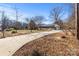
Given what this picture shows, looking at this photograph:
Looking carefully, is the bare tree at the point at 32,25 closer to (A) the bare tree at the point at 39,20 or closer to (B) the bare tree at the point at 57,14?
(A) the bare tree at the point at 39,20

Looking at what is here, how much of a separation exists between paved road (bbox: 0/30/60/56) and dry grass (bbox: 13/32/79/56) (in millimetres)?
43

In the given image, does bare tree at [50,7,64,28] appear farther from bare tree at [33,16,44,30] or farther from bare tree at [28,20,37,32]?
bare tree at [28,20,37,32]


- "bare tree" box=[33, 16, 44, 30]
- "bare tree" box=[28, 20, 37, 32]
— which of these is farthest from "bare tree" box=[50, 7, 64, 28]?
"bare tree" box=[28, 20, 37, 32]

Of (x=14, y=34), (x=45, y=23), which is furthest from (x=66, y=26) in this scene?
(x=14, y=34)

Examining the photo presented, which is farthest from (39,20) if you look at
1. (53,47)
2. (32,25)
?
(53,47)

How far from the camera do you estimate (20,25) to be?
2715mm

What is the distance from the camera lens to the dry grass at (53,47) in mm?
2682

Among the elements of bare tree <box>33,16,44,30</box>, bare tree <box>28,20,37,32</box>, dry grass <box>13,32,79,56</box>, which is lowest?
dry grass <box>13,32,79,56</box>

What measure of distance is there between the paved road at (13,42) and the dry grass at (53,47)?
43 mm

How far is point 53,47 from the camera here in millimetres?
2707

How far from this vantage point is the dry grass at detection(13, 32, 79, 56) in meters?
2.68

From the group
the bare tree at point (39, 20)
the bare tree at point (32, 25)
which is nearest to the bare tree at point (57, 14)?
the bare tree at point (39, 20)

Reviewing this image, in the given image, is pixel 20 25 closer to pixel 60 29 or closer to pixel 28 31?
pixel 28 31

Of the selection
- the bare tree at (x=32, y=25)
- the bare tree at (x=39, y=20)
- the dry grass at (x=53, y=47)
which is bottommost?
the dry grass at (x=53, y=47)
